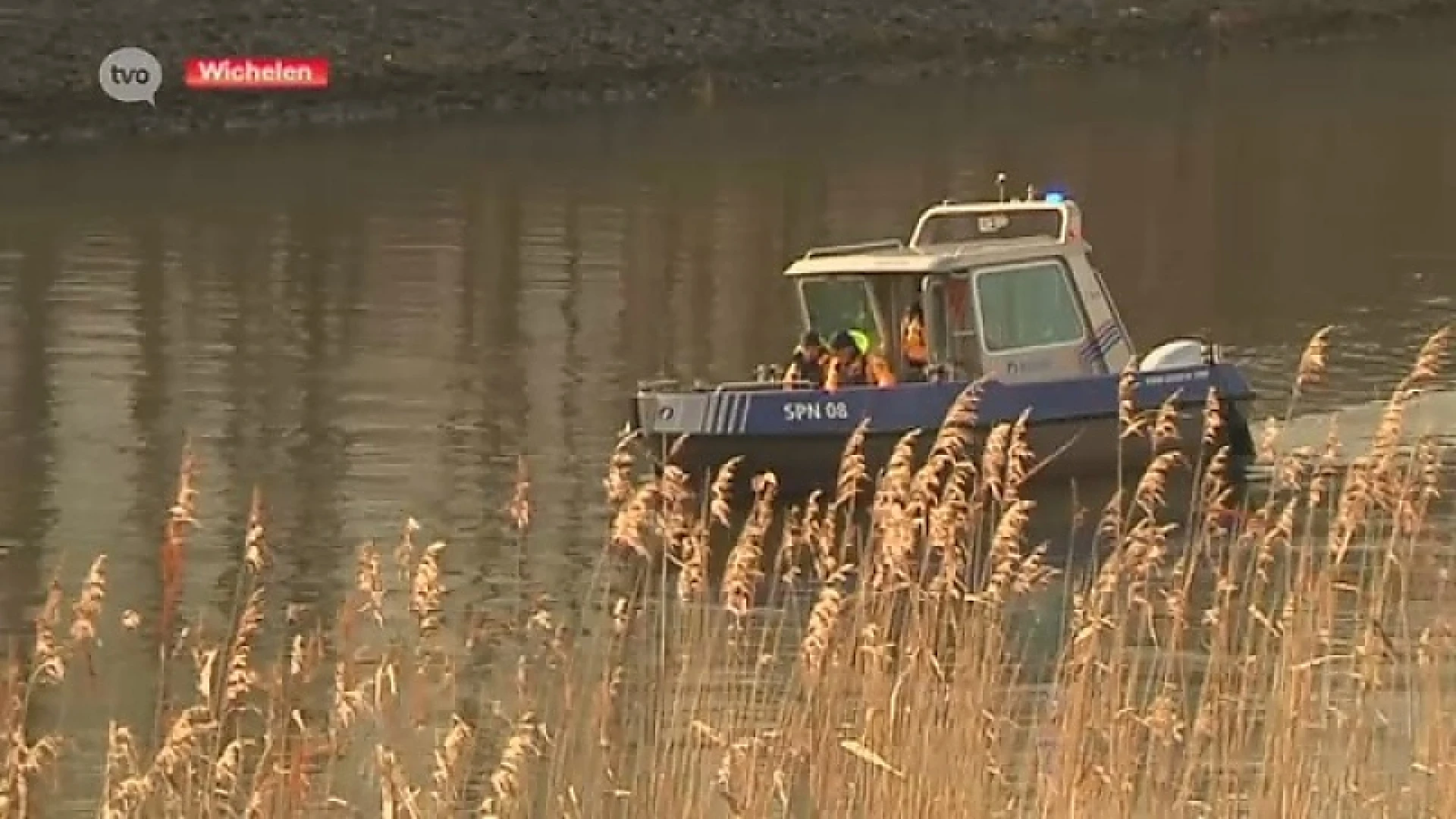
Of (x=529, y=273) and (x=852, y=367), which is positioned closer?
(x=852, y=367)

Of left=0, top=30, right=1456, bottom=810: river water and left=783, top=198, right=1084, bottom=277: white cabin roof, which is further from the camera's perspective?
left=783, top=198, right=1084, bottom=277: white cabin roof

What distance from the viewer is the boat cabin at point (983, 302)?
20.0 meters

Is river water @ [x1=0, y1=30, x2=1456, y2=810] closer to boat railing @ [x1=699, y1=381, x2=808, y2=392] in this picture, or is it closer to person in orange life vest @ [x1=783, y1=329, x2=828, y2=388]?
boat railing @ [x1=699, y1=381, x2=808, y2=392]

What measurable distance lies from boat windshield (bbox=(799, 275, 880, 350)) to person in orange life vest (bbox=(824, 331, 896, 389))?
25cm

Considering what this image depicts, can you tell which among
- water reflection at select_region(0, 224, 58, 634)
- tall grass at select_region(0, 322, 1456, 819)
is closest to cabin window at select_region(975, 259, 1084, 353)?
water reflection at select_region(0, 224, 58, 634)

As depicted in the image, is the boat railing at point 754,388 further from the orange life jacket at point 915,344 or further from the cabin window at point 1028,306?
the cabin window at point 1028,306

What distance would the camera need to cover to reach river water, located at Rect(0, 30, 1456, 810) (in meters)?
19.5

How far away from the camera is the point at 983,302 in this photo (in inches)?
790

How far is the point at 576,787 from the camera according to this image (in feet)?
30.9

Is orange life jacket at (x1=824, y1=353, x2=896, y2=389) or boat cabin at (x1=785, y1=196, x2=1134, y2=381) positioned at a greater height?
boat cabin at (x1=785, y1=196, x2=1134, y2=381)

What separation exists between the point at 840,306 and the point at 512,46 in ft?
83.2

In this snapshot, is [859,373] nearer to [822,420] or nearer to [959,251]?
[822,420]

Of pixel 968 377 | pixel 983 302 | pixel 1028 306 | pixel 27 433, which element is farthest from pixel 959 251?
pixel 27 433

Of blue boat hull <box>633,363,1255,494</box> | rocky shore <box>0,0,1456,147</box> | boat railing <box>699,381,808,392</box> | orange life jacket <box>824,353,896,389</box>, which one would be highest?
rocky shore <box>0,0,1456,147</box>
